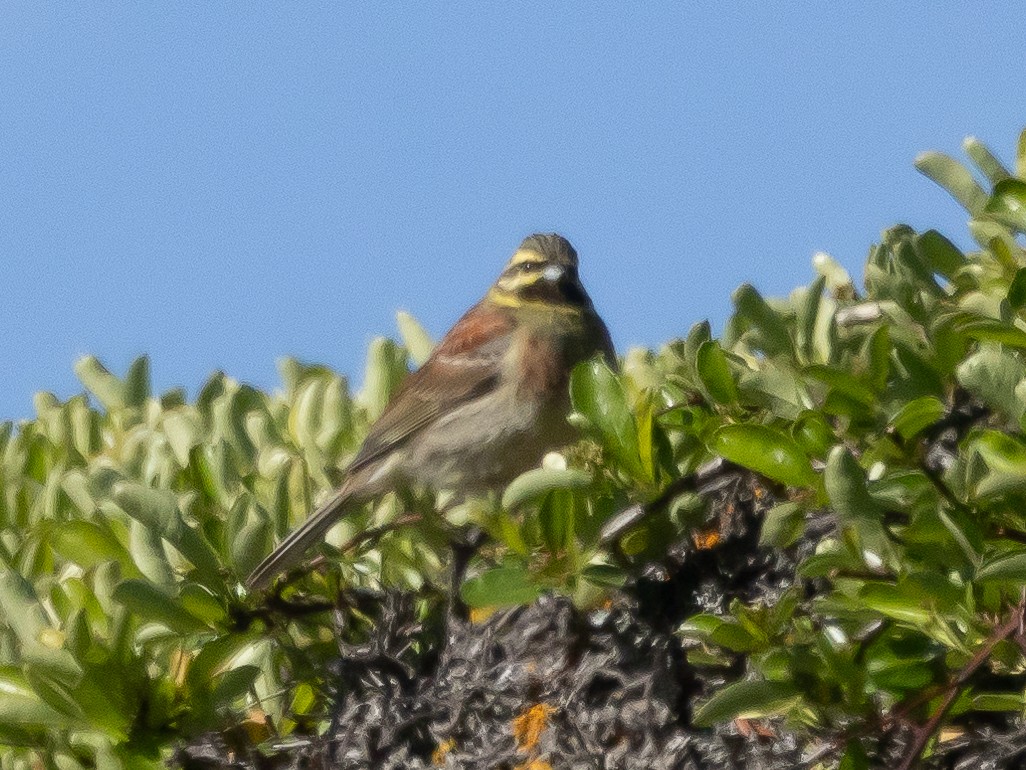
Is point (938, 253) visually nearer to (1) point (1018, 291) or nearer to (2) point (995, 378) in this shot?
(1) point (1018, 291)

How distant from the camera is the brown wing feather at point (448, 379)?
5.16 m

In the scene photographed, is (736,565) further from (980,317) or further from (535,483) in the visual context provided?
(980,317)

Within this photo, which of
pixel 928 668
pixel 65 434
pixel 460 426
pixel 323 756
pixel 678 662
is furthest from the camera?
pixel 460 426

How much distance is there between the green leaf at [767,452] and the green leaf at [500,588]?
454 mm

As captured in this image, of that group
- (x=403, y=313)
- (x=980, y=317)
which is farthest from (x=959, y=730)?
(x=403, y=313)

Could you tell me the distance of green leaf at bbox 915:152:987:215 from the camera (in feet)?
10.1

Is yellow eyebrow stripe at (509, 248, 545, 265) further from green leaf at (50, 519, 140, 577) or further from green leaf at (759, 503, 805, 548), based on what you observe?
green leaf at (759, 503, 805, 548)

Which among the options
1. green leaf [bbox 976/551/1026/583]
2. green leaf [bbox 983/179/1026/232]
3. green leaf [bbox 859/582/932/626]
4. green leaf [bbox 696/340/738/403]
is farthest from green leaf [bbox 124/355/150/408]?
green leaf [bbox 976/551/1026/583]

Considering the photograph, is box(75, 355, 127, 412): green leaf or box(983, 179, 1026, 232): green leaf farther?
box(75, 355, 127, 412): green leaf

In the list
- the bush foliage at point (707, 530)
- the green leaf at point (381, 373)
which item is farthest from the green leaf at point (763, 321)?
the green leaf at point (381, 373)

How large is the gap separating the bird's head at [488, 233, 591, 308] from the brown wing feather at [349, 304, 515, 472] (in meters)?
0.17

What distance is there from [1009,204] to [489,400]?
337cm

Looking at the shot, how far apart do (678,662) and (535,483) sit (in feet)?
1.49

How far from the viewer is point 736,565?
9.77 ft
